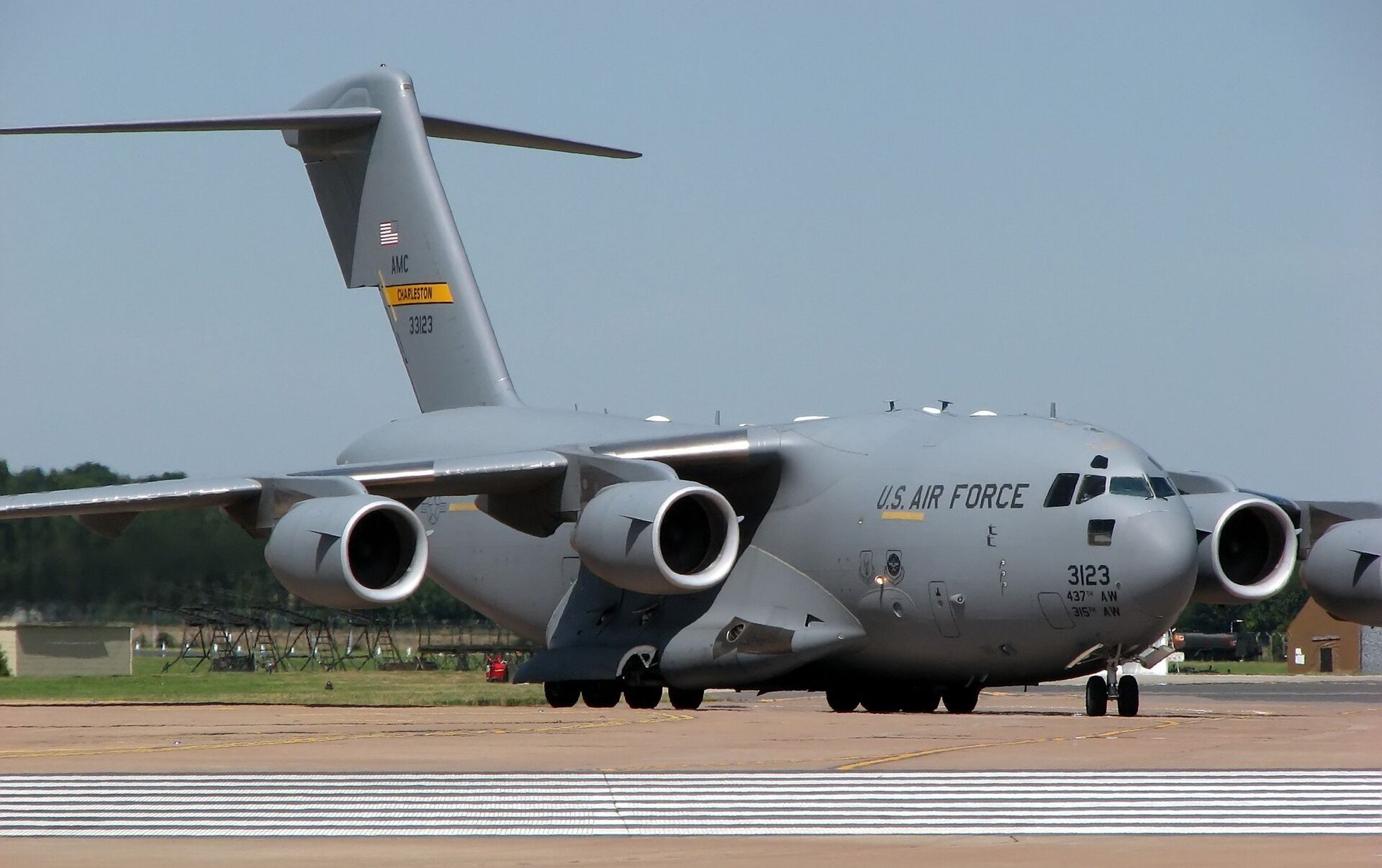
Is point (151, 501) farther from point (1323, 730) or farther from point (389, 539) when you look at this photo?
point (1323, 730)

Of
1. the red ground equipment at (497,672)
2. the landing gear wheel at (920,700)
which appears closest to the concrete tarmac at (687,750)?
the landing gear wheel at (920,700)

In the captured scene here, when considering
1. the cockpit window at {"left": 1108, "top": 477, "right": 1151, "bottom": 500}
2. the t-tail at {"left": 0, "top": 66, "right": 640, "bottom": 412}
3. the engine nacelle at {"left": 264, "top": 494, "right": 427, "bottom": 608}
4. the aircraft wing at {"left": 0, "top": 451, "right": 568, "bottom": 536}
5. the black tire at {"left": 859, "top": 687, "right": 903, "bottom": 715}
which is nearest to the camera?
the engine nacelle at {"left": 264, "top": 494, "right": 427, "bottom": 608}

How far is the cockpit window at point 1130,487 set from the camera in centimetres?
1591

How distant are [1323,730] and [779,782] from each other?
6.46m

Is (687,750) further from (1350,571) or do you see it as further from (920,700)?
(1350,571)

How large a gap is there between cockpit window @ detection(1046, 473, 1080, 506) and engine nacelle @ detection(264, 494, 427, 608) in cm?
529

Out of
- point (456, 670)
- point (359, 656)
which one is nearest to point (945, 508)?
point (456, 670)

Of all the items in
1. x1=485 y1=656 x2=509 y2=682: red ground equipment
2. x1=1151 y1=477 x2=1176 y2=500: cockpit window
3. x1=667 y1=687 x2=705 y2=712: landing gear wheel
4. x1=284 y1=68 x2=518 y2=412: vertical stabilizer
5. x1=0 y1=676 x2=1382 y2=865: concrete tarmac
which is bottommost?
x1=485 y1=656 x2=509 y2=682: red ground equipment

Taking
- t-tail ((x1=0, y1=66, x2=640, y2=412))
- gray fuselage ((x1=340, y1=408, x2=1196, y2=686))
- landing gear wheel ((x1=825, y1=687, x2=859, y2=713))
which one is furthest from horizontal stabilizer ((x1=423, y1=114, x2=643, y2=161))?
landing gear wheel ((x1=825, y1=687, x2=859, y2=713))

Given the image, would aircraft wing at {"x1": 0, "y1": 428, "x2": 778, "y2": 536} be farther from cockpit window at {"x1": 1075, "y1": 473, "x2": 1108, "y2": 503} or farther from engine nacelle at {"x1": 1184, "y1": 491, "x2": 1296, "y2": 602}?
engine nacelle at {"x1": 1184, "y1": 491, "x2": 1296, "y2": 602}

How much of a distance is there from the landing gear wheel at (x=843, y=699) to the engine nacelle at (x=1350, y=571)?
458 cm

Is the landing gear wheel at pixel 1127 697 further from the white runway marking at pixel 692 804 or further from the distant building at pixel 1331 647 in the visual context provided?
the distant building at pixel 1331 647

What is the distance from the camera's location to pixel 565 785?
31.6 feet

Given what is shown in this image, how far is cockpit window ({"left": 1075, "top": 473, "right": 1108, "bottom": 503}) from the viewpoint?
16.0 m
